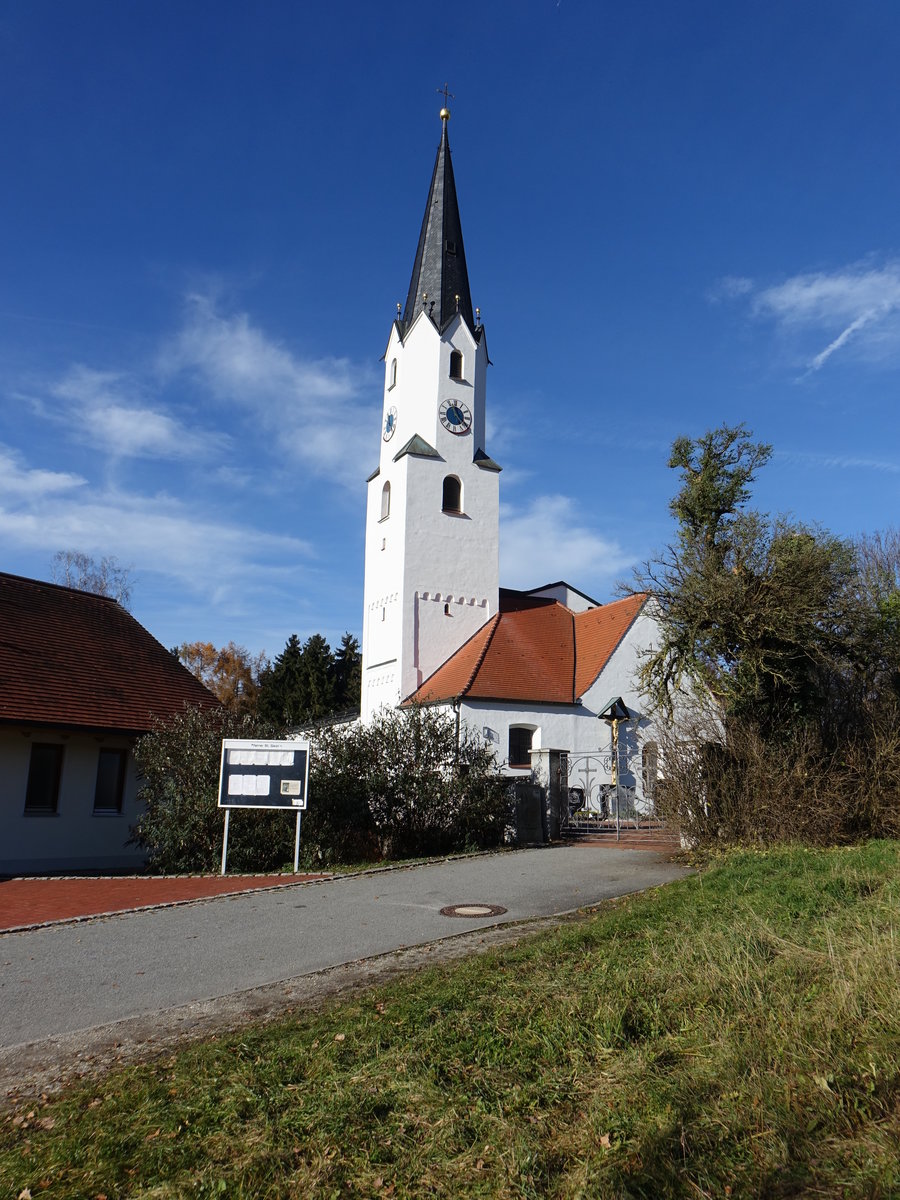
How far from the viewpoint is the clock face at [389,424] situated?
3559 centimetres

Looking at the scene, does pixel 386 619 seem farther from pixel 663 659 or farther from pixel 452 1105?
pixel 452 1105

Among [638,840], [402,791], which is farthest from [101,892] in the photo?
[638,840]

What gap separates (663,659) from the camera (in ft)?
58.6

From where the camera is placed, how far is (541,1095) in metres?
4.42

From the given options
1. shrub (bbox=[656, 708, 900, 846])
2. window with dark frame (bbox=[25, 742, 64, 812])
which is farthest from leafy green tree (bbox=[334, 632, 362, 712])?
shrub (bbox=[656, 708, 900, 846])

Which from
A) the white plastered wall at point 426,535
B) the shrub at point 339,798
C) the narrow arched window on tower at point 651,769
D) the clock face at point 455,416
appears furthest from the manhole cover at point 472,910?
the clock face at point 455,416

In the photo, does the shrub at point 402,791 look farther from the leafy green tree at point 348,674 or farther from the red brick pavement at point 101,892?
the leafy green tree at point 348,674

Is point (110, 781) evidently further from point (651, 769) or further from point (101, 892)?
point (651, 769)

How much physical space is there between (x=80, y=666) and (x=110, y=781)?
296 cm

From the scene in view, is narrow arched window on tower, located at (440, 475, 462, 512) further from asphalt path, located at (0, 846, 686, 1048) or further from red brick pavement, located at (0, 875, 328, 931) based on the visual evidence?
red brick pavement, located at (0, 875, 328, 931)

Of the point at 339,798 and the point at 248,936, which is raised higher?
the point at 339,798

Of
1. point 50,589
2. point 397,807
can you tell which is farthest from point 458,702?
point 50,589

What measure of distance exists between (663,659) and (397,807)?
6077 mm

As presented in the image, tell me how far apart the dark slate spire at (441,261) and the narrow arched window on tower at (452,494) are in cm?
605
